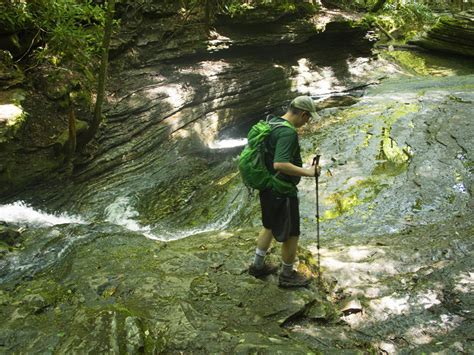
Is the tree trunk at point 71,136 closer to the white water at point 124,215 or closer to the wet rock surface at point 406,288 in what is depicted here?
the white water at point 124,215

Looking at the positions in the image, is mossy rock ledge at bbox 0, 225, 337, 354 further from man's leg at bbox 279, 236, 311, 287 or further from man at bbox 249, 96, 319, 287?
man at bbox 249, 96, 319, 287

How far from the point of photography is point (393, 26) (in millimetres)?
23188

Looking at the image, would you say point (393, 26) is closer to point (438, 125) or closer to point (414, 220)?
point (438, 125)

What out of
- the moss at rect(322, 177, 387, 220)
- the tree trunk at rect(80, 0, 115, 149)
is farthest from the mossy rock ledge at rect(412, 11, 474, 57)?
the tree trunk at rect(80, 0, 115, 149)

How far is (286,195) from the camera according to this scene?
15.5ft

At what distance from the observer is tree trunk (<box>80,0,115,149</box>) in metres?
8.73

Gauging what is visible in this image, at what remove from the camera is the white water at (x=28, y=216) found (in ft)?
25.9

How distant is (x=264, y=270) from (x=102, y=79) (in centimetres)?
610

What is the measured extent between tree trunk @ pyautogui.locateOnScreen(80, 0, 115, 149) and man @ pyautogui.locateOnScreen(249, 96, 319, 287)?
223 inches

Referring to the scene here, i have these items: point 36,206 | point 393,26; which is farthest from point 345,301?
point 393,26

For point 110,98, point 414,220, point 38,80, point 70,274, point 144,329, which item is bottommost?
point 414,220

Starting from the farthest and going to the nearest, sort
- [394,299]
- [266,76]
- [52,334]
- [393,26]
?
[393,26] < [266,76] < [394,299] < [52,334]

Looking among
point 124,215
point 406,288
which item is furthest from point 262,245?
point 124,215

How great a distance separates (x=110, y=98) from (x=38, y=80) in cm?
202
